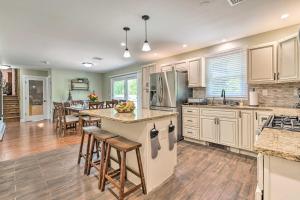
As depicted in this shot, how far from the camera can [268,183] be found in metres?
0.78

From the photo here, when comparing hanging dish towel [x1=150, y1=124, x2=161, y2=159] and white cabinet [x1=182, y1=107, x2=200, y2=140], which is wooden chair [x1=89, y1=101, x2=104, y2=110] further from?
hanging dish towel [x1=150, y1=124, x2=161, y2=159]

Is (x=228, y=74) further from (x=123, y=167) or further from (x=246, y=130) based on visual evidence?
(x=123, y=167)

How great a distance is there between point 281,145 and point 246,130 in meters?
2.48

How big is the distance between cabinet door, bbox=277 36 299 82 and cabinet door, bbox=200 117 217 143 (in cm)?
141

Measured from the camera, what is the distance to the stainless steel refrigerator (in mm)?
3994

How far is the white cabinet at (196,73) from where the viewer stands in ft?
13.1

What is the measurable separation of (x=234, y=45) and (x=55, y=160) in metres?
4.37

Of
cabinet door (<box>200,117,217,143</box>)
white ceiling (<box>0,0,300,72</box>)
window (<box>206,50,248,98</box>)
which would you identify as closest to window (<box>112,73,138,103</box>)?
white ceiling (<box>0,0,300,72</box>)

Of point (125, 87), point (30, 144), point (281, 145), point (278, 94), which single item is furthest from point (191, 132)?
point (125, 87)

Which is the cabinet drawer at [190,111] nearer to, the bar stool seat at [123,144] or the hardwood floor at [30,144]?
the bar stool seat at [123,144]

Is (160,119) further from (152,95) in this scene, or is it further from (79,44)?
(79,44)

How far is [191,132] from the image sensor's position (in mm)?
3838

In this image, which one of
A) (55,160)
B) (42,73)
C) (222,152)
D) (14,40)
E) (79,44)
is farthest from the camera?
(42,73)

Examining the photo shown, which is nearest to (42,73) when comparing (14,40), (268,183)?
(14,40)
